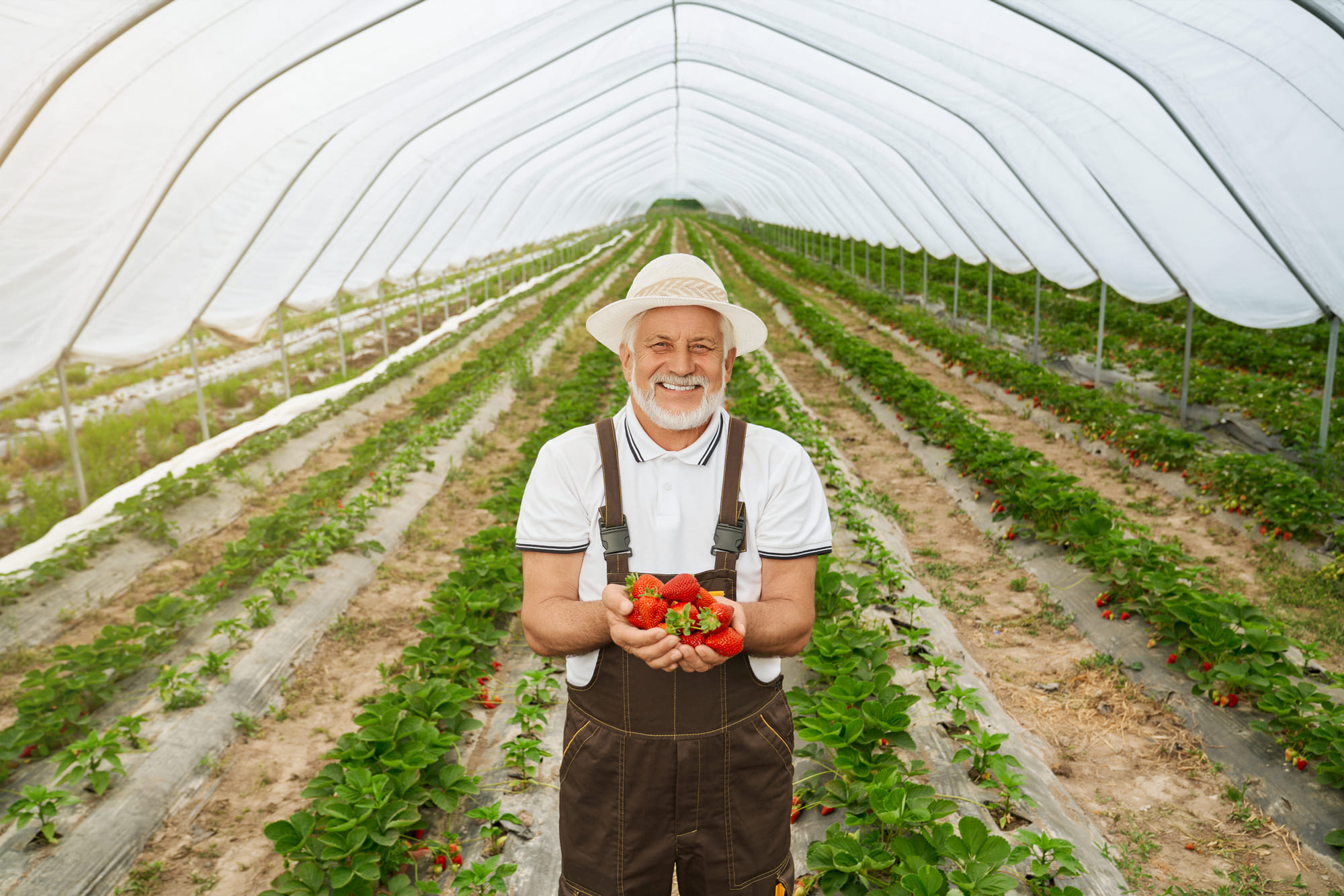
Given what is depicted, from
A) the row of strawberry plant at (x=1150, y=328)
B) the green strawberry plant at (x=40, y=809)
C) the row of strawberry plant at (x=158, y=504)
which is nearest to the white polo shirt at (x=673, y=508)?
the green strawberry plant at (x=40, y=809)

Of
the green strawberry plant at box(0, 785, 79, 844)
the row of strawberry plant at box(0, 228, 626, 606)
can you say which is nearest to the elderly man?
the green strawberry plant at box(0, 785, 79, 844)

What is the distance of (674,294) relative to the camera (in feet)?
6.70

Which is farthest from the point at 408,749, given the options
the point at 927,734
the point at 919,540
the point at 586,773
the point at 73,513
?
the point at 73,513

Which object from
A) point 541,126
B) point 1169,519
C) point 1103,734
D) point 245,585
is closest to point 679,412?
point 1103,734

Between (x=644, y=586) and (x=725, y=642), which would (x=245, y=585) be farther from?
(x=725, y=642)

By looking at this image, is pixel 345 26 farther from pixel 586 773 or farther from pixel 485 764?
pixel 586 773

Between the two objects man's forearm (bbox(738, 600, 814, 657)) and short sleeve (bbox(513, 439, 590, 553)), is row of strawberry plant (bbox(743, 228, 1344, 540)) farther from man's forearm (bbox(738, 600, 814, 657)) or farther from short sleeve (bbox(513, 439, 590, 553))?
short sleeve (bbox(513, 439, 590, 553))

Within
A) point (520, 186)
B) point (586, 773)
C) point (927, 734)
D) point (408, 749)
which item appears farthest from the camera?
point (520, 186)

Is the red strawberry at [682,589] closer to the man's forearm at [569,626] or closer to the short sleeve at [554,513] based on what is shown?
the man's forearm at [569,626]

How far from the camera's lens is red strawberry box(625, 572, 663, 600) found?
1.77m

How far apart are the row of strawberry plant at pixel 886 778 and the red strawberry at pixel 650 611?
1342 millimetres

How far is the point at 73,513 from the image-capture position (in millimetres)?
7785

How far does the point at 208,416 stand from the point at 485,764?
902cm

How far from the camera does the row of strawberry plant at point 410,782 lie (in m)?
2.93
